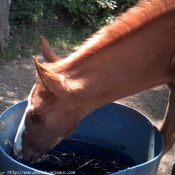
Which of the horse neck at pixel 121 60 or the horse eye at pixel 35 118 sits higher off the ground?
the horse neck at pixel 121 60

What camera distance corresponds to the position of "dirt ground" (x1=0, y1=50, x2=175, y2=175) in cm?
468

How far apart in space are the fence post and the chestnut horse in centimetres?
299

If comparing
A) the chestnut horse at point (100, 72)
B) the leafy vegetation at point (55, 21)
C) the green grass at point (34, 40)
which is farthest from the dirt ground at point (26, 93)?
the chestnut horse at point (100, 72)

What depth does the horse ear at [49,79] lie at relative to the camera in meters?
2.52

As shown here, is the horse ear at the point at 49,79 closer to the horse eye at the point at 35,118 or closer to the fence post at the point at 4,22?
the horse eye at the point at 35,118

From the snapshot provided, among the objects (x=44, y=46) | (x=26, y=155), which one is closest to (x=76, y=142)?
(x=26, y=155)

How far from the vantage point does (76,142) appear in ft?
12.1

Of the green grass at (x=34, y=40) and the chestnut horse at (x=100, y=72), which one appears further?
the green grass at (x=34, y=40)

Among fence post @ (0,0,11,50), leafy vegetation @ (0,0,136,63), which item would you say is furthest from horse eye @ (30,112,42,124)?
fence post @ (0,0,11,50)

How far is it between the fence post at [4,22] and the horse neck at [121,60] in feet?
10.5

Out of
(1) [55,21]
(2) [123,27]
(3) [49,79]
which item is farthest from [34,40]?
(3) [49,79]

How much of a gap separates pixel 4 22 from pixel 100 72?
11.1 feet

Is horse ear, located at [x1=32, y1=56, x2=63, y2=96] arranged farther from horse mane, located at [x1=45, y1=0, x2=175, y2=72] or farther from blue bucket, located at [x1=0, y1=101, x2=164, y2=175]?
blue bucket, located at [x1=0, y1=101, x2=164, y2=175]

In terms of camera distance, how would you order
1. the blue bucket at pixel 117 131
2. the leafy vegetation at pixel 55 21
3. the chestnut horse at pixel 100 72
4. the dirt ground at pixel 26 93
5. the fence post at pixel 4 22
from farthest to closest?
the leafy vegetation at pixel 55 21, the fence post at pixel 4 22, the dirt ground at pixel 26 93, the blue bucket at pixel 117 131, the chestnut horse at pixel 100 72
